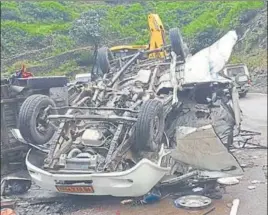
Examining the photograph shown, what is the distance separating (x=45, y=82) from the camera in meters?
8.30

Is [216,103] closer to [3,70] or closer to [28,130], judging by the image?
[28,130]

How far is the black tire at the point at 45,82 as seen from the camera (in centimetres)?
823

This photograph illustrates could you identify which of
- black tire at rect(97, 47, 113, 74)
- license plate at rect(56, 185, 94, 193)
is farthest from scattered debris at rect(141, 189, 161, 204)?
black tire at rect(97, 47, 113, 74)

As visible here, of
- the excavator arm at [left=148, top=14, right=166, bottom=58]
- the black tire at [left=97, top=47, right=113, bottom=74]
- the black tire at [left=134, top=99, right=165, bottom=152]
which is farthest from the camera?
the excavator arm at [left=148, top=14, right=166, bottom=58]

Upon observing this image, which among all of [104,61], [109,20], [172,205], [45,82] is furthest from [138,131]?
[109,20]

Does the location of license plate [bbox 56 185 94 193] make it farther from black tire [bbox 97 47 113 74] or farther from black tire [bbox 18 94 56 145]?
black tire [bbox 97 47 113 74]

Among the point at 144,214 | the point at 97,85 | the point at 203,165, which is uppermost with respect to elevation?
the point at 97,85

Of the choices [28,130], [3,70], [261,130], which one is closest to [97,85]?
[28,130]

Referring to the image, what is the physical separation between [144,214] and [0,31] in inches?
850

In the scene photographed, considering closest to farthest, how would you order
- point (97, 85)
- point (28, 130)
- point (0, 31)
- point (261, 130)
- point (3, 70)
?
point (28, 130) < point (97, 85) < point (261, 130) < point (3, 70) < point (0, 31)

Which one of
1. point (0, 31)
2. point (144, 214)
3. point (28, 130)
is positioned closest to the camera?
point (144, 214)

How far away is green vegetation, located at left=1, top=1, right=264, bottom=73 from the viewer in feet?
75.8

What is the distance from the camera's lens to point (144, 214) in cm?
592

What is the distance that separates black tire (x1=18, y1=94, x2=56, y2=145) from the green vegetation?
1416cm
